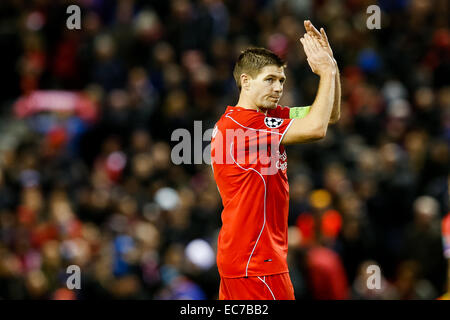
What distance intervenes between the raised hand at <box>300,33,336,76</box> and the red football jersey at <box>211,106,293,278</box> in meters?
A: 0.40

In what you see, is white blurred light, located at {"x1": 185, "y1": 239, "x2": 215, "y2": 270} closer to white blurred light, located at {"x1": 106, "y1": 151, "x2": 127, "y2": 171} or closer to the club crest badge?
white blurred light, located at {"x1": 106, "y1": 151, "x2": 127, "y2": 171}

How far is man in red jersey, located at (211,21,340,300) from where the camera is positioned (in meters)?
5.38

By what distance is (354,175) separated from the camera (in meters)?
11.6

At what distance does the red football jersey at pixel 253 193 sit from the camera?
539 cm

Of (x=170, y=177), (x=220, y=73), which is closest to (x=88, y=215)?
(x=170, y=177)

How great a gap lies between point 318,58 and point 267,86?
17.0 inches
